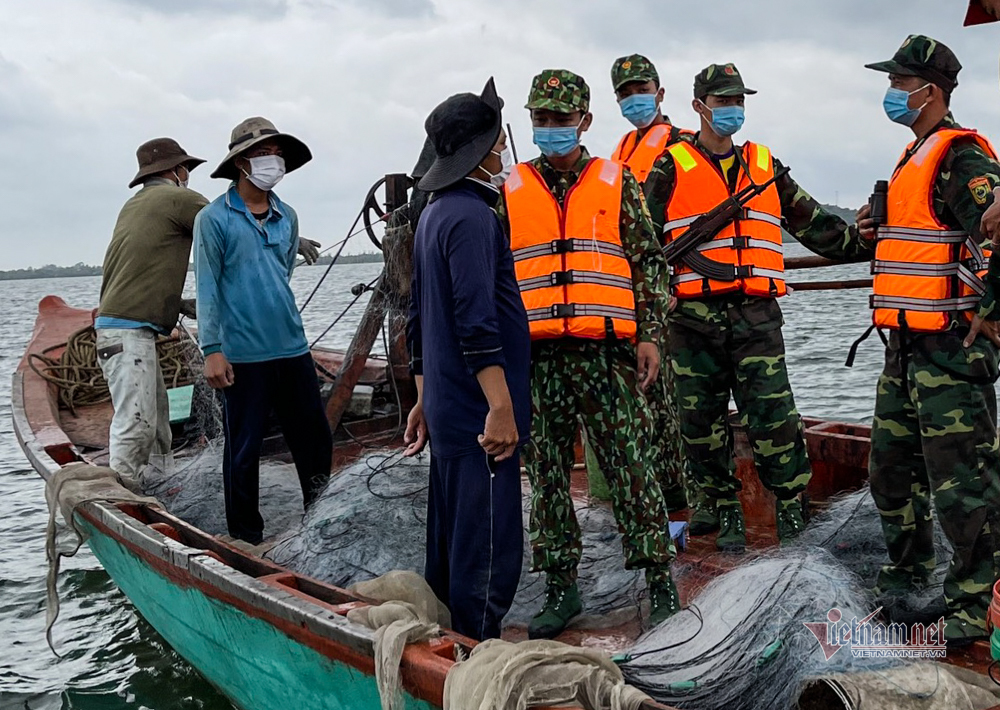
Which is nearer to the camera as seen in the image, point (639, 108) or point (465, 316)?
point (465, 316)

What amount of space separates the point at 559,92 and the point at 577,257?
626mm

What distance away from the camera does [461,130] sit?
3.21 m

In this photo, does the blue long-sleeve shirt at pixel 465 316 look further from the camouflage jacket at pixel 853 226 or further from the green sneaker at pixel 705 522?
the green sneaker at pixel 705 522

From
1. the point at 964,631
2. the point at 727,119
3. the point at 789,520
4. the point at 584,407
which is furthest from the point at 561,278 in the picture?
the point at 964,631

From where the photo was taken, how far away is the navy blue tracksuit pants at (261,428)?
4879 millimetres

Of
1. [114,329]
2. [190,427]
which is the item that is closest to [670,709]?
[114,329]

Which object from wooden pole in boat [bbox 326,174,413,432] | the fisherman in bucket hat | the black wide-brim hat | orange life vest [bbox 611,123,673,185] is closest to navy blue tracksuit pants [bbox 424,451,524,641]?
the black wide-brim hat

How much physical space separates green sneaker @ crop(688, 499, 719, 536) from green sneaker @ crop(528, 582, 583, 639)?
3.74 ft

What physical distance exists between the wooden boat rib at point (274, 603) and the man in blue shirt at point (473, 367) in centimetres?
33

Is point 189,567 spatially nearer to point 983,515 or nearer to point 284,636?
point 284,636

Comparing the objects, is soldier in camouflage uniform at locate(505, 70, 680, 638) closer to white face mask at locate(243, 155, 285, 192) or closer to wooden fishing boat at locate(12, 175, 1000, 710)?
wooden fishing boat at locate(12, 175, 1000, 710)

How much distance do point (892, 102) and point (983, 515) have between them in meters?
1.56

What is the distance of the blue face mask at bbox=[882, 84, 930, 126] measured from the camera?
353 cm

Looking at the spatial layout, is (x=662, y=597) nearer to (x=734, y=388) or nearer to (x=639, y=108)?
(x=734, y=388)
